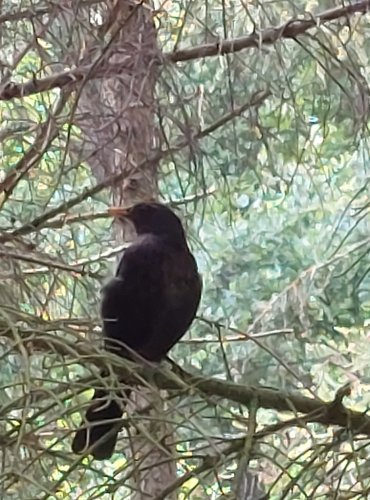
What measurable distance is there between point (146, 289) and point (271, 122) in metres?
0.59

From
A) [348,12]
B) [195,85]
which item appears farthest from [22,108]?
[348,12]

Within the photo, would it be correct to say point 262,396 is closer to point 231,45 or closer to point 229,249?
point 231,45

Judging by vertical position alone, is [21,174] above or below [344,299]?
below

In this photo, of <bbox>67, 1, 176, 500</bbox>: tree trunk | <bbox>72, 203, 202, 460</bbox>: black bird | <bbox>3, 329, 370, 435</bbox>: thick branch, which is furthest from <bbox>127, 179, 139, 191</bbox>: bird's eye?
<bbox>3, 329, 370, 435</bbox>: thick branch

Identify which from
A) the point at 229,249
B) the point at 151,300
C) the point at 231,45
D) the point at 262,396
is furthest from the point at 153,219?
the point at 229,249

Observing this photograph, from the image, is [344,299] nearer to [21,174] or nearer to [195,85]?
[195,85]

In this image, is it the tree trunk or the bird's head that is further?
the bird's head

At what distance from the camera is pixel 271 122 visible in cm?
216

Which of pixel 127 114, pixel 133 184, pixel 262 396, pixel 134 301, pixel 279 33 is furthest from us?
pixel 133 184

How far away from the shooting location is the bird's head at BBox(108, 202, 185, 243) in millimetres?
1816

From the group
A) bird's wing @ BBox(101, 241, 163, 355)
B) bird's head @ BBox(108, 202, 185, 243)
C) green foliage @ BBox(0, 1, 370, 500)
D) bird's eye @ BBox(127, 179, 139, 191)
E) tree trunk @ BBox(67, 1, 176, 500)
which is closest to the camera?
green foliage @ BBox(0, 1, 370, 500)

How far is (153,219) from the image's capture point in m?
1.82

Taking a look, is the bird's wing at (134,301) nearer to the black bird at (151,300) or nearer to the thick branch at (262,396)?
the black bird at (151,300)

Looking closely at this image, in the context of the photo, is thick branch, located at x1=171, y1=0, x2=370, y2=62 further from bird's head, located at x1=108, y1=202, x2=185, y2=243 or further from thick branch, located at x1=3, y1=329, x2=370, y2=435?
thick branch, located at x1=3, y1=329, x2=370, y2=435
